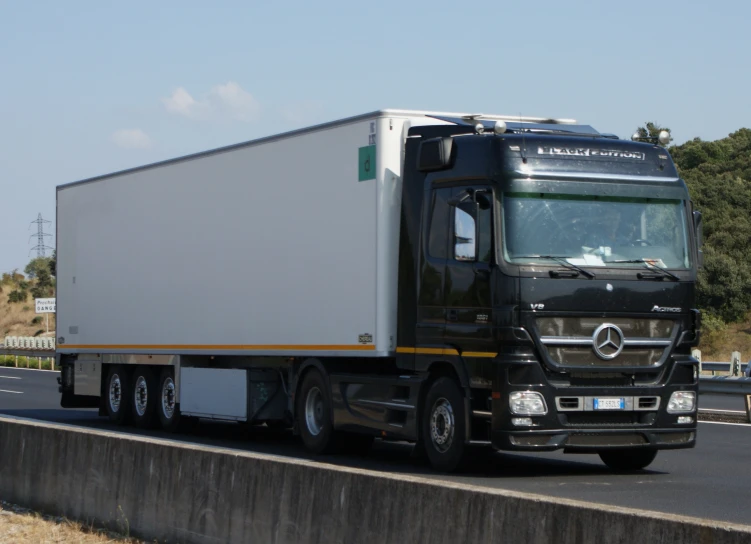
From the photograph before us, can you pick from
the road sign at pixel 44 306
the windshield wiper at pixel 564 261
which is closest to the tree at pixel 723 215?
the road sign at pixel 44 306

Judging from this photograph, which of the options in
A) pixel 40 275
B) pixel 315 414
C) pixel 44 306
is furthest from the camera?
pixel 40 275

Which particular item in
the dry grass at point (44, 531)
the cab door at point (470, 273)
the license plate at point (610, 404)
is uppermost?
the cab door at point (470, 273)

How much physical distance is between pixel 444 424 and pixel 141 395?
8.24 meters

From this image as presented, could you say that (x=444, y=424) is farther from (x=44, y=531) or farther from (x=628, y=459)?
(x=44, y=531)

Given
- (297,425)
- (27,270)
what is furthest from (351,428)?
(27,270)

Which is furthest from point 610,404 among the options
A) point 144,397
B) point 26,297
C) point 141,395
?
point 26,297

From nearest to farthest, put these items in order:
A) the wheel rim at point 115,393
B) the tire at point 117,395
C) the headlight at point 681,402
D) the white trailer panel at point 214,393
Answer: the headlight at point 681,402 < the white trailer panel at point 214,393 < the tire at point 117,395 < the wheel rim at point 115,393

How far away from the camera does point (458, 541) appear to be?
7.15 metres

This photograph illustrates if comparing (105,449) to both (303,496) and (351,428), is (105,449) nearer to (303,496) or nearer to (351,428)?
(303,496)

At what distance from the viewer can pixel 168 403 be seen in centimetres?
1939

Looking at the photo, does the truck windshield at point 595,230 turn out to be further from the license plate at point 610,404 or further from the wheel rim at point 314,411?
the wheel rim at point 314,411

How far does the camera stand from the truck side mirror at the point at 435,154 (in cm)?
1307

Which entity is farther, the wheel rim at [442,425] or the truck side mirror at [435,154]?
the truck side mirror at [435,154]

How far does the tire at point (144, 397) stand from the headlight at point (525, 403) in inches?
A: 345
